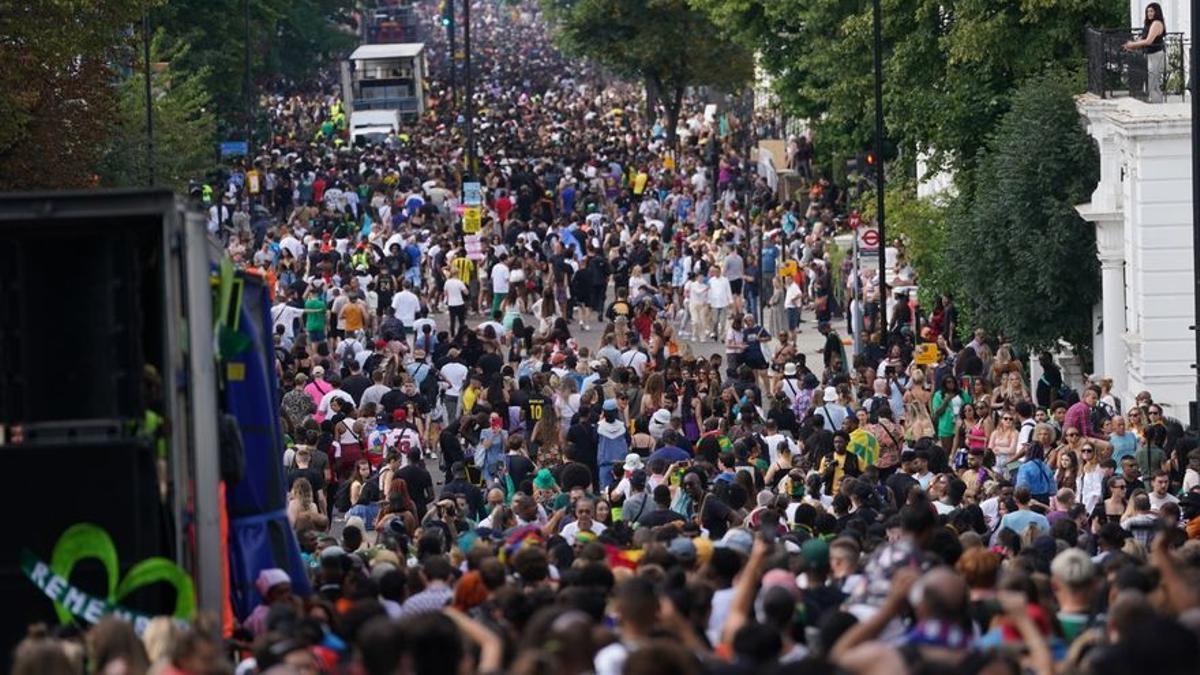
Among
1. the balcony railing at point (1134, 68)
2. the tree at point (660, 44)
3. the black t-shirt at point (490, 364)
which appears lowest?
the black t-shirt at point (490, 364)

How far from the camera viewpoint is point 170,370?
1398 cm

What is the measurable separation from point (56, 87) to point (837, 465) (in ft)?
62.7

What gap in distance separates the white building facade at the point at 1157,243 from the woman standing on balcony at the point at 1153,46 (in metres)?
0.22

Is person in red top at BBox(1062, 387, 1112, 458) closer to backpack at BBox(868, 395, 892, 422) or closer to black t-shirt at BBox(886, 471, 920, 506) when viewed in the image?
backpack at BBox(868, 395, 892, 422)

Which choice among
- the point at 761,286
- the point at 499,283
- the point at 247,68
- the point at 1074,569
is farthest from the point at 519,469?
the point at 247,68

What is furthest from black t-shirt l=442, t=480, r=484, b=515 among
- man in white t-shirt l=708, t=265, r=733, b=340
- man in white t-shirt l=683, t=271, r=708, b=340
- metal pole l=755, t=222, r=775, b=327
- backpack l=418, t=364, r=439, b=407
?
metal pole l=755, t=222, r=775, b=327

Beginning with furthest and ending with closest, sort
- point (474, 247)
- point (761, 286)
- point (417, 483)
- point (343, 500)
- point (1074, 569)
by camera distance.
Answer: point (474, 247), point (761, 286), point (343, 500), point (417, 483), point (1074, 569)

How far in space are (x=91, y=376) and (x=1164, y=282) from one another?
67.8 feet

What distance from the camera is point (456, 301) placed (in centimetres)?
4138

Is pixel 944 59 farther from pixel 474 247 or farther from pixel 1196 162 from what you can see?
pixel 1196 162

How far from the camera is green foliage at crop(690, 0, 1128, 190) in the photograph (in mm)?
38844

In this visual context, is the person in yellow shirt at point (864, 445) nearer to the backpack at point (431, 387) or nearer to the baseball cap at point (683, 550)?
the backpack at point (431, 387)

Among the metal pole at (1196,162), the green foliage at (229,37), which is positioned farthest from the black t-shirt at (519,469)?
the green foliage at (229,37)

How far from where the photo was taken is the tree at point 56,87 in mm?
36969
